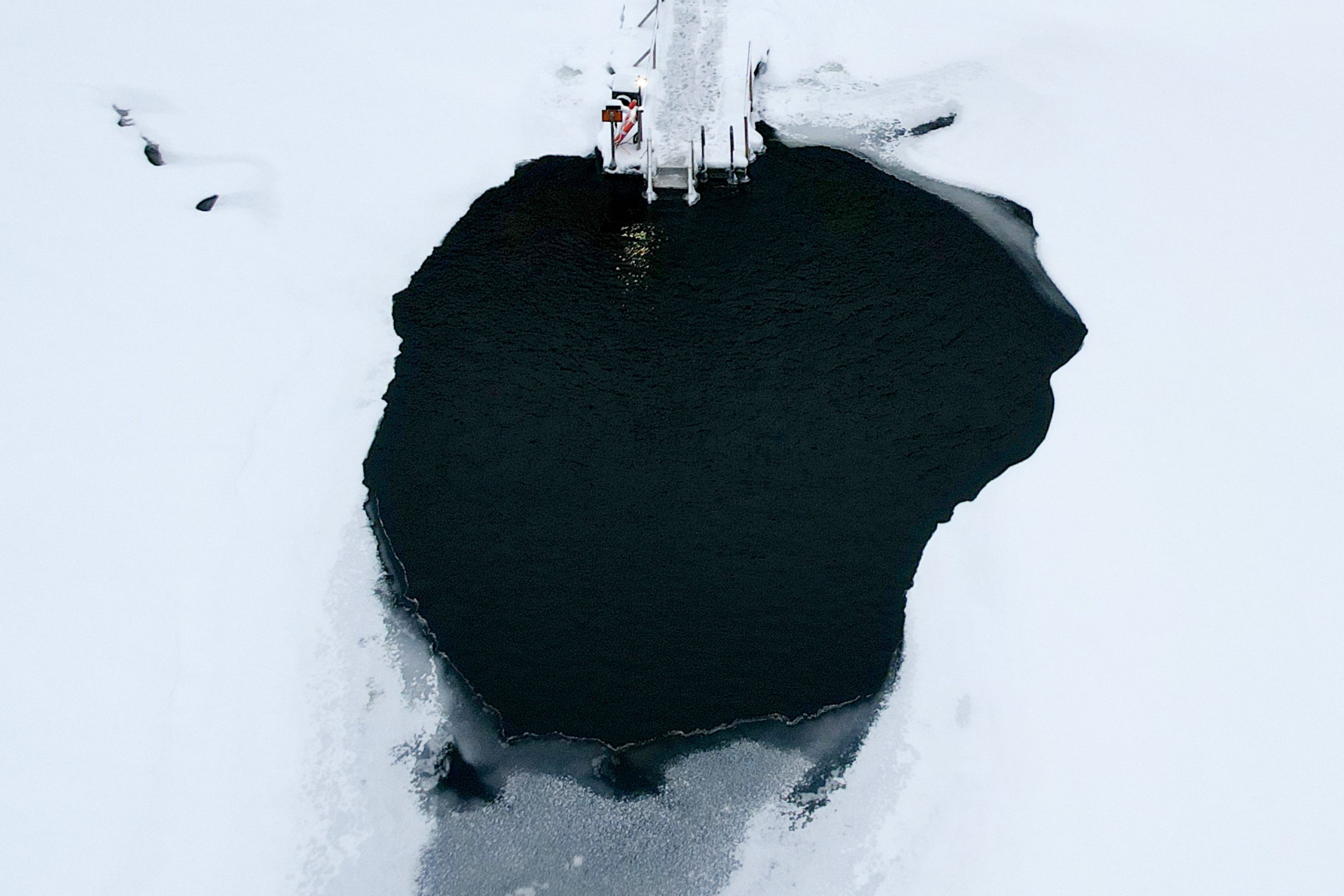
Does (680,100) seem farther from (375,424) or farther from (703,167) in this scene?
(375,424)

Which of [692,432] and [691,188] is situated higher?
[691,188]

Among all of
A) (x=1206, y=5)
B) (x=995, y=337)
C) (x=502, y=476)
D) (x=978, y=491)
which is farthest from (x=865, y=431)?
(x=1206, y=5)

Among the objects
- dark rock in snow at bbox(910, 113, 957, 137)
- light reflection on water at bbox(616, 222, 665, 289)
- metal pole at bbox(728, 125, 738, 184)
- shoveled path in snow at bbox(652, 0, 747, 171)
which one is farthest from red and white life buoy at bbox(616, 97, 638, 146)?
dark rock in snow at bbox(910, 113, 957, 137)

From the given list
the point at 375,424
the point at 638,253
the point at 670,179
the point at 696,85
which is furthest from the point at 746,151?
the point at 375,424

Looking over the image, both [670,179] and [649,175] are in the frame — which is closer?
[649,175]

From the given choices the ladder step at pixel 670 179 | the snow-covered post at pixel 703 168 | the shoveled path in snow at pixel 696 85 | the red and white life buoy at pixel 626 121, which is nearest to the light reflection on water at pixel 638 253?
the ladder step at pixel 670 179

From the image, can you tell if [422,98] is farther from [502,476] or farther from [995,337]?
[995,337]

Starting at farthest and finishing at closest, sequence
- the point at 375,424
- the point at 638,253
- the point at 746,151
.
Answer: the point at 746,151, the point at 638,253, the point at 375,424

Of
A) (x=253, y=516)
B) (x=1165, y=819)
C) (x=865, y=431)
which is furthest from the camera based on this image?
(x=865, y=431)
